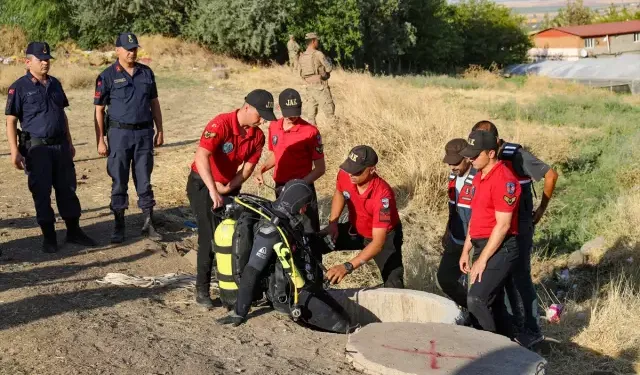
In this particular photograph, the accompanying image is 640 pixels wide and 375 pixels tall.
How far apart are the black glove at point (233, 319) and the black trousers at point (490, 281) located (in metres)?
1.60

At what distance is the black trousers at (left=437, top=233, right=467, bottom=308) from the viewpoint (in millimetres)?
6715

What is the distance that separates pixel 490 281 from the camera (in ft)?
19.2

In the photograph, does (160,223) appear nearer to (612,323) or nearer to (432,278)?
(432,278)

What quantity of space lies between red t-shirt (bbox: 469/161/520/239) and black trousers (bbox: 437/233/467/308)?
32.3 inches

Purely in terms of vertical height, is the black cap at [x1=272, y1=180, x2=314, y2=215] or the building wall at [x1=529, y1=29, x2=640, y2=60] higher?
the building wall at [x1=529, y1=29, x2=640, y2=60]

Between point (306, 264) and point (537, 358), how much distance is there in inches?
64.7

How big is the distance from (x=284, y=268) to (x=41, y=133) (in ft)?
9.35

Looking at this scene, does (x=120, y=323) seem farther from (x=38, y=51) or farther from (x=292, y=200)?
(x=38, y=51)

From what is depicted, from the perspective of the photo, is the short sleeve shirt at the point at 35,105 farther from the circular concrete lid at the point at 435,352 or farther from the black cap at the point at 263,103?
the circular concrete lid at the point at 435,352

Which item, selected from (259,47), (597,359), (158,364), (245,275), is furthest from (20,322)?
(259,47)

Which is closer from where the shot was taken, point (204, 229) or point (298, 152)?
point (204, 229)

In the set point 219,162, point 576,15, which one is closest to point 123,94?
point 219,162

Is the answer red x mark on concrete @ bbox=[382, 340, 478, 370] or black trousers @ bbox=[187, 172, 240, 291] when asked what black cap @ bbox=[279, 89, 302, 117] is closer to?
black trousers @ bbox=[187, 172, 240, 291]

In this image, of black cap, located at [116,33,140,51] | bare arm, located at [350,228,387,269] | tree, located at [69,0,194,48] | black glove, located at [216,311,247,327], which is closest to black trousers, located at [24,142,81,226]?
black cap, located at [116,33,140,51]
